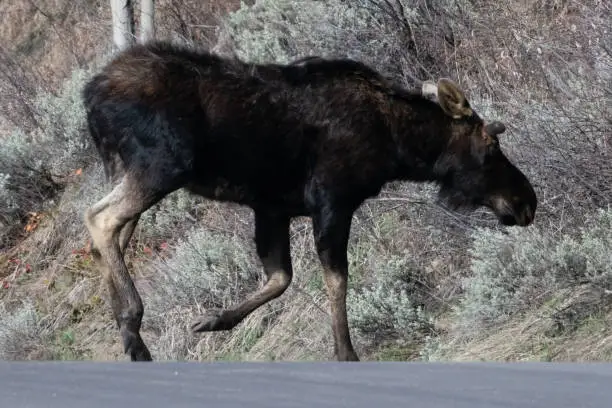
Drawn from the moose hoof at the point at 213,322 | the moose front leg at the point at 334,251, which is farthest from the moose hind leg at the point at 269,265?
the moose front leg at the point at 334,251

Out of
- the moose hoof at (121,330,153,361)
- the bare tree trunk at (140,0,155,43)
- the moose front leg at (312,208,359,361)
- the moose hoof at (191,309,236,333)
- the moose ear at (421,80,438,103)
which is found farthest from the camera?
the bare tree trunk at (140,0,155,43)

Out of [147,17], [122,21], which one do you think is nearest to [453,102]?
[147,17]

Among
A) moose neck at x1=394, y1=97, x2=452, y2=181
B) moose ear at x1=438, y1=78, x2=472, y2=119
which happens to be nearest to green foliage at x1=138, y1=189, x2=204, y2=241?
moose neck at x1=394, y1=97, x2=452, y2=181

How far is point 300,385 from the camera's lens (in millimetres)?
3486

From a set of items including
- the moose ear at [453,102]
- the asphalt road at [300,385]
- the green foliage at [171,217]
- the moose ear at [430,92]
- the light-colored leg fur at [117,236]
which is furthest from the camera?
the green foliage at [171,217]

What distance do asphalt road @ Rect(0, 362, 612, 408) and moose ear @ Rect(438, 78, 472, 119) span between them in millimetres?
5179

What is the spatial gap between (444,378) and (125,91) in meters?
5.25

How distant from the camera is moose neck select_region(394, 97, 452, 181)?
30.1ft

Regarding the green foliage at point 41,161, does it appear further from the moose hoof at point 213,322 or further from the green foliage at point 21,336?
the moose hoof at point 213,322

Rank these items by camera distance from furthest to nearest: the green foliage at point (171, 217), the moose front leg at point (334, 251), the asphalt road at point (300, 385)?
1. the green foliage at point (171, 217)
2. the moose front leg at point (334, 251)
3. the asphalt road at point (300, 385)

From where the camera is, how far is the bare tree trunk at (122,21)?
1519cm

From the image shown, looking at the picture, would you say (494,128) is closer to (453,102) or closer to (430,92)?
(453,102)

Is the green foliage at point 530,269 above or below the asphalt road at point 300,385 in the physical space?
below

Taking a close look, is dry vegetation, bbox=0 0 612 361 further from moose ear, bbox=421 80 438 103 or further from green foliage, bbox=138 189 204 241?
moose ear, bbox=421 80 438 103
